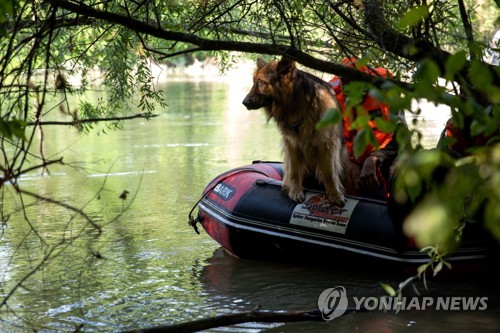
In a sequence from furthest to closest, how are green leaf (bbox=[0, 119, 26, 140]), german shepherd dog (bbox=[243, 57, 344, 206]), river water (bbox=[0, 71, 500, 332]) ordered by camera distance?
german shepherd dog (bbox=[243, 57, 344, 206]) → river water (bbox=[0, 71, 500, 332]) → green leaf (bbox=[0, 119, 26, 140])

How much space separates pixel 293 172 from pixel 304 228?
20.8 inches

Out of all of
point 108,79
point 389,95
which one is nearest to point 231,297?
point 108,79

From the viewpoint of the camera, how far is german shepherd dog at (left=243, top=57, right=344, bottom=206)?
6.16m

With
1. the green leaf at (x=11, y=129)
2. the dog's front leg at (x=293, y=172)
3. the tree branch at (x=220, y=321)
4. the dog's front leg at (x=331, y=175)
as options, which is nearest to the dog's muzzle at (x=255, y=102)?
the dog's front leg at (x=293, y=172)

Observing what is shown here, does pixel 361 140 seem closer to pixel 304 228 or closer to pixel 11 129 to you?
pixel 11 129

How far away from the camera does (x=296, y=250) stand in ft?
21.8

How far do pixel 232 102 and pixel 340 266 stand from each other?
22146mm

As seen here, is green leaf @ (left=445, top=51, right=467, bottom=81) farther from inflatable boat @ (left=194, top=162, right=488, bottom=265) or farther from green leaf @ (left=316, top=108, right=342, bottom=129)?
inflatable boat @ (left=194, top=162, right=488, bottom=265)

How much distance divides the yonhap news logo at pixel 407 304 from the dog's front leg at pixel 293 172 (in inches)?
41.3

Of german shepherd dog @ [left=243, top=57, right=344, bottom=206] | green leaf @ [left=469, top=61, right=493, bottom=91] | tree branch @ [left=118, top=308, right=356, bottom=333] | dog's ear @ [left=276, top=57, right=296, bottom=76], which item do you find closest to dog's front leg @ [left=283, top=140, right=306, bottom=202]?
german shepherd dog @ [left=243, top=57, right=344, bottom=206]

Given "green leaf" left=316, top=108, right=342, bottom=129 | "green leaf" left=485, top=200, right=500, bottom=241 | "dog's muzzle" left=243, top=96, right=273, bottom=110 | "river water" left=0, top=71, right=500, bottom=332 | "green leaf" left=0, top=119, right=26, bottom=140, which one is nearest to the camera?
"green leaf" left=485, top=200, right=500, bottom=241

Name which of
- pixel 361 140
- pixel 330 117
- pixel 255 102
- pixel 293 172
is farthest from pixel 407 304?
pixel 330 117

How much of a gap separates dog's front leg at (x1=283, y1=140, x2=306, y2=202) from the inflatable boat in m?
0.07

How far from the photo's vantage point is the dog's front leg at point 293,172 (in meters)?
6.57
